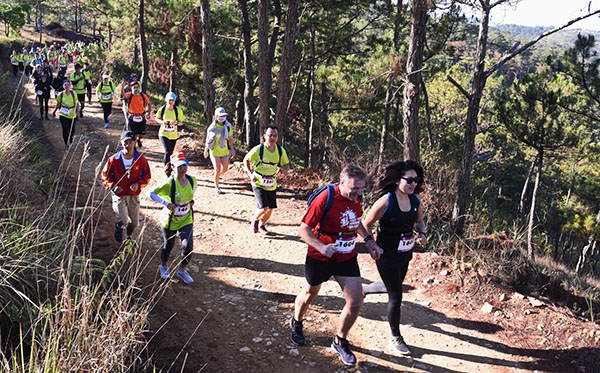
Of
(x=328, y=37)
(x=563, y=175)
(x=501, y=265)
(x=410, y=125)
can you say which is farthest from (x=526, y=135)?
(x=563, y=175)

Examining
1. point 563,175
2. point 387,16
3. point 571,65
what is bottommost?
point 563,175

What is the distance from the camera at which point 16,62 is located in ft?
86.7

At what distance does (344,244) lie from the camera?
14.3ft

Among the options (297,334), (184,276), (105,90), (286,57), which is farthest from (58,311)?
(105,90)

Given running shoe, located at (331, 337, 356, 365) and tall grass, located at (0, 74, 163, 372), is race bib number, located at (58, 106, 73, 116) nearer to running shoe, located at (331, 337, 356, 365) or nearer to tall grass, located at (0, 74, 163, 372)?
tall grass, located at (0, 74, 163, 372)

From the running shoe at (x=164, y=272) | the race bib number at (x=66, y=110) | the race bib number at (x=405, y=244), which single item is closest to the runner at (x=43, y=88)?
the race bib number at (x=66, y=110)

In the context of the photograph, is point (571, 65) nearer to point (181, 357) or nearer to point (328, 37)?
point (328, 37)

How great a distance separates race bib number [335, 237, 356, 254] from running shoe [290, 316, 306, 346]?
1031 millimetres

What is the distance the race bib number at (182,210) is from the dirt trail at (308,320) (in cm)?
76

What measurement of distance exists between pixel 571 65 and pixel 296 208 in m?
12.4

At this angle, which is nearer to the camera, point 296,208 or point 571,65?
point 296,208

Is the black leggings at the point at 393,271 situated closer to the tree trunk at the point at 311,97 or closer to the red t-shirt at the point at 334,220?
the red t-shirt at the point at 334,220

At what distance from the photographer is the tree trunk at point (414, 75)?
7.95m

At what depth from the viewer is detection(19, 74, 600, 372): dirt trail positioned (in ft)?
15.0
